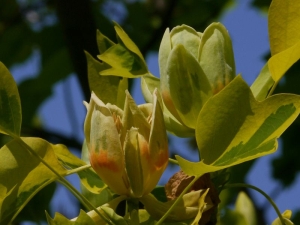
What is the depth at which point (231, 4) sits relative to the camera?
251 centimetres

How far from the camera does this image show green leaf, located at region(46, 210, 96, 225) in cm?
64

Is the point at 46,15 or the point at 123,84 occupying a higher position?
the point at 123,84

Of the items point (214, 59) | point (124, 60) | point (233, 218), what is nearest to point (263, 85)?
point (214, 59)

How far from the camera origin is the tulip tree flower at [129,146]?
0.66 metres

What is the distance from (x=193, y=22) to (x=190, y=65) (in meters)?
1.47

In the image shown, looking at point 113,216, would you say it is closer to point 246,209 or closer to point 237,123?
point 237,123

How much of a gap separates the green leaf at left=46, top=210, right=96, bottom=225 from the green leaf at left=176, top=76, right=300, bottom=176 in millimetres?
117

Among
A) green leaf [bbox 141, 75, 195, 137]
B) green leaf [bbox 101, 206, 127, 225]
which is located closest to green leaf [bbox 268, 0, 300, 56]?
green leaf [bbox 141, 75, 195, 137]

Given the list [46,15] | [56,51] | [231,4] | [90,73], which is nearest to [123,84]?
[90,73]

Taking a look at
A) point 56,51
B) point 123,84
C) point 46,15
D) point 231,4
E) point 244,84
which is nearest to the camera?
point 244,84

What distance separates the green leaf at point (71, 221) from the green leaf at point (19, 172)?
50 millimetres

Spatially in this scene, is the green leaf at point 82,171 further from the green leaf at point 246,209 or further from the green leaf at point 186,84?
the green leaf at point 246,209

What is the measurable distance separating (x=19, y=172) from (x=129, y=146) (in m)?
0.12

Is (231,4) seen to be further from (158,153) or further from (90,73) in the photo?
(158,153)
